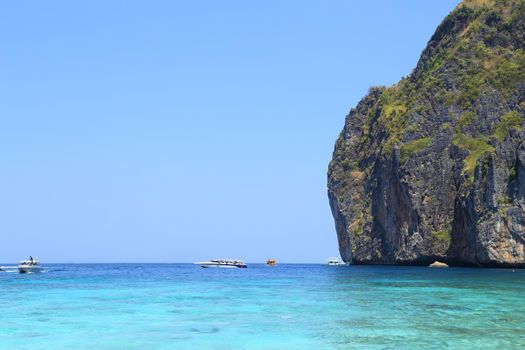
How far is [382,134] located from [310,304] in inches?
4278

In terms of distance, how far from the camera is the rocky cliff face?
100438mm

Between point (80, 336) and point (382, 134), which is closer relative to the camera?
point (80, 336)

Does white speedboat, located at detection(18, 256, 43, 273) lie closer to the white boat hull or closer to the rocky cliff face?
the white boat hull

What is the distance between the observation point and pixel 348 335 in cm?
2488

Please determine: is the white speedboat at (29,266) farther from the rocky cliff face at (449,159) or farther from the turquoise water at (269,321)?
the rocky cliff face at (449,159)

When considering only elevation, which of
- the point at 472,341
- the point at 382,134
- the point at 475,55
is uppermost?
the point at 475,55

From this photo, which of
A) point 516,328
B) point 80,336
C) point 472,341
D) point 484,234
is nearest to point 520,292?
point 516,328

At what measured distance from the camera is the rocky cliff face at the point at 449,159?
100438 mm

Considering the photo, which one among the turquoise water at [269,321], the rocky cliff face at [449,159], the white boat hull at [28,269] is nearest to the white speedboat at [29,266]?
the white boat hull at [28,269]

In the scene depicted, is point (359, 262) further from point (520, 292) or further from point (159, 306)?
point (159, 306)

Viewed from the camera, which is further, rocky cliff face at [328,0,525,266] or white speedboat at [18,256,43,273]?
white speedboat at [18,256,43,273]

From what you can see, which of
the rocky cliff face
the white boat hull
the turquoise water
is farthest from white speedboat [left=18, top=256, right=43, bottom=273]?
the rocky cliff face

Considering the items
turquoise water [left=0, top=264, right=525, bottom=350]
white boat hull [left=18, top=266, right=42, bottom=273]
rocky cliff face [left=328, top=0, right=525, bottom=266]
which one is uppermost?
rocky cliff face [left=328, top=0, right=525, bottom=266]

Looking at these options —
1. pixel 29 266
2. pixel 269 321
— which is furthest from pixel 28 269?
pixel 269 321
